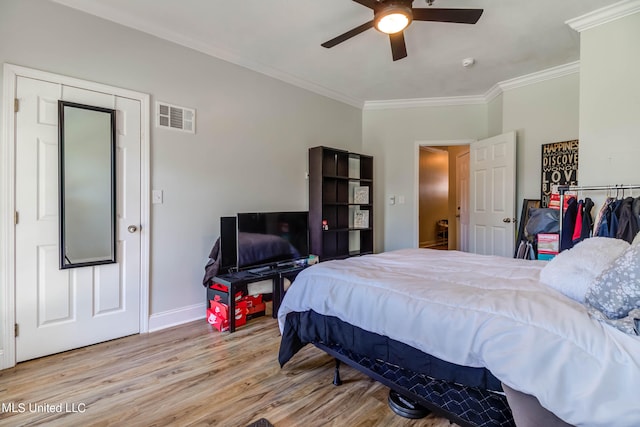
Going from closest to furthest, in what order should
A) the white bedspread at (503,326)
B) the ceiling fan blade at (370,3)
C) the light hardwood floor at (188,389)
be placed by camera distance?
the white bedspread at (503,326), the light hardwood floor at (188,389), the ceiling fan blade at (370,3)

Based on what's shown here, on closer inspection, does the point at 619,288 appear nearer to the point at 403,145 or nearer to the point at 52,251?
the point at 52,251

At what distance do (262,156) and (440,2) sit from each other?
2.17 meters

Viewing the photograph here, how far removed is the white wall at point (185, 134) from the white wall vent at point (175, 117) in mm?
60

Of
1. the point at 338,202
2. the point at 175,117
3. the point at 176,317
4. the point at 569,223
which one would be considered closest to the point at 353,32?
the point at 175,117

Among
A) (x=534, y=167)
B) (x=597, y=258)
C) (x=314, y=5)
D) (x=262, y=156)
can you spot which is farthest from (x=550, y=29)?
(x=262, y=156)

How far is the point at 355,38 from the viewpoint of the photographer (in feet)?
9.59

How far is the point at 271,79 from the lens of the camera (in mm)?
3627

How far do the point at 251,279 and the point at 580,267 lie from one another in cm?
235

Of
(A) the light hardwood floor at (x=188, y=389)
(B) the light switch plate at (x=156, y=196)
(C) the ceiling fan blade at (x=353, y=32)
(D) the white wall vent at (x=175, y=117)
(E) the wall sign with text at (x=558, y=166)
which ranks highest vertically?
(C) the ceiling fan blade at (x=353, y=32)

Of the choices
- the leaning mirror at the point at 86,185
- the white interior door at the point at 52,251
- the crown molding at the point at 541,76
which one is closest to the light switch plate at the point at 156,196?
the white interior door at the point at 52,251

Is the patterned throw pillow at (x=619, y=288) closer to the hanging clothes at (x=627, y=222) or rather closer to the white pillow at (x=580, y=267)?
the white pillow at (x=580, y=267)

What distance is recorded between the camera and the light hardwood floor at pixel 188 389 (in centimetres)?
165

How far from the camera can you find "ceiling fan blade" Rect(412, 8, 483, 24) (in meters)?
1.99

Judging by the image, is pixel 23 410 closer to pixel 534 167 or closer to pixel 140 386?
pixel 140 386
